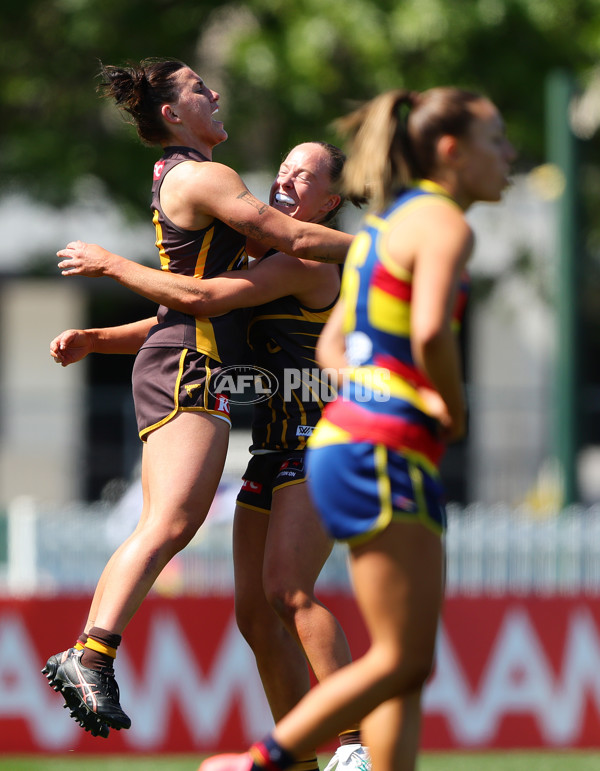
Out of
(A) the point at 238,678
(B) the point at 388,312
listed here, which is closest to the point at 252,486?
(B) the point at 388,312

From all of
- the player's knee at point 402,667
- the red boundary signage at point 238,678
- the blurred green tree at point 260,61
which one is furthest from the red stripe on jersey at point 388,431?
the blurred green tree at point 260,61

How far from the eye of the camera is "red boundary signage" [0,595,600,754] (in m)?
7.97

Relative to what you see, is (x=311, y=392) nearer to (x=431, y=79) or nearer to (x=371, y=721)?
(x=371, y=721)

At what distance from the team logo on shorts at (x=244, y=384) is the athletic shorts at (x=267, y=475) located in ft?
0.70

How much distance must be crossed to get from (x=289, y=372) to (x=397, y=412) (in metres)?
1.04

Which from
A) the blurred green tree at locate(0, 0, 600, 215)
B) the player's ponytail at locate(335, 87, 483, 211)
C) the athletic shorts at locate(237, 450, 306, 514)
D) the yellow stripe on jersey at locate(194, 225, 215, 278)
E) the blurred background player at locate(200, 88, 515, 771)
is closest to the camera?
the blurred background player at locate(200, 88, 515, 771)

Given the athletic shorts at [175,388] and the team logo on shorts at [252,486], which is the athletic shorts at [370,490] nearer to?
the athletic shorts at [175,388]

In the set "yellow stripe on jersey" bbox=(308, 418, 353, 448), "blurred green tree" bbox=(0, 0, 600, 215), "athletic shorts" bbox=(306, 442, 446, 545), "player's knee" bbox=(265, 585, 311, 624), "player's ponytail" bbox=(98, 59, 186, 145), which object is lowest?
"player's knee" bbox=(265, 585, 311, 624)

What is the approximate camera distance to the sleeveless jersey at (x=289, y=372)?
4227 millimetres

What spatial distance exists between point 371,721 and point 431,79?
1008cm

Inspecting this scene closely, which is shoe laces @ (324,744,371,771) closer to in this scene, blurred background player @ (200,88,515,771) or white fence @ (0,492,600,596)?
blurred background player @ (200,88,515,771)

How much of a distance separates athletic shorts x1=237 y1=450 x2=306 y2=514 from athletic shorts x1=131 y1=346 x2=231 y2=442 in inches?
11.7

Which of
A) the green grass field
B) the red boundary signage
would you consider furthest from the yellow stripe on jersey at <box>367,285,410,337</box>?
the green grass field

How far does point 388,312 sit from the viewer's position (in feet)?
10.6
